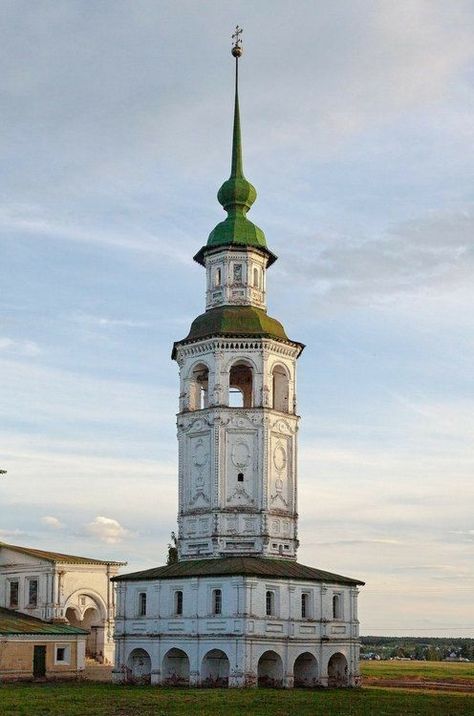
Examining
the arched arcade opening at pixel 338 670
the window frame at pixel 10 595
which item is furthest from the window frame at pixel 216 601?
the window frame at pixel 10 595

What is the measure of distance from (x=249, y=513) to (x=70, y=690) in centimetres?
1224

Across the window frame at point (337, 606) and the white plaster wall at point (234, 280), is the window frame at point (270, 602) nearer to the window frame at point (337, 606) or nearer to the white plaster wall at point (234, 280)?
the window frame at point (337, 606)

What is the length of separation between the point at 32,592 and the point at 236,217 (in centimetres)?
2481

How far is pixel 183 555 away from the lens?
51.6 metres

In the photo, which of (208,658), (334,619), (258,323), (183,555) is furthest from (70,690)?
(258,323)

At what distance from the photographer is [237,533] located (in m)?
50.5

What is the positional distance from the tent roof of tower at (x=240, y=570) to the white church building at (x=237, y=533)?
0.27 feet

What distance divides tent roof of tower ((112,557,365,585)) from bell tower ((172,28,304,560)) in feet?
3.32

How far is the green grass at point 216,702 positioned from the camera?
33750 millimetres

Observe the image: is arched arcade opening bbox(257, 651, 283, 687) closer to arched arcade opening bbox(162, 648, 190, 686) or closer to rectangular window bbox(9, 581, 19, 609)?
arched arcade opening bbox(162, 648, 190, 686)

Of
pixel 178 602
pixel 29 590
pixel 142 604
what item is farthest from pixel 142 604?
pixel 29 590

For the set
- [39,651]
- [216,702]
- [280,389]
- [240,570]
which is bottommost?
[216,702]

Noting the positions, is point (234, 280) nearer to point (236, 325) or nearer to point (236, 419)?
point (236, 325)

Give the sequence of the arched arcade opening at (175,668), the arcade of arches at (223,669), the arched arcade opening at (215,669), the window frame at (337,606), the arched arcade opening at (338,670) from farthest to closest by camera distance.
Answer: the window frame at (337,606)
the arched arcade opening at (338,670)
the arched arcade opening at (175,668)
the arcade of arches at (223,669)
the arched arcade opening at (215,669)
